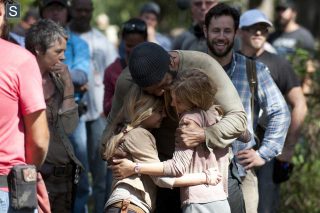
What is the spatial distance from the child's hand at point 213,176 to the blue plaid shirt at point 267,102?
110cm

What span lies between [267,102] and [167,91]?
1362 millimetres

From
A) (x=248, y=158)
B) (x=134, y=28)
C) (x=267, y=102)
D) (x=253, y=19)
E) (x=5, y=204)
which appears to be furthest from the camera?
(x=134, y=28)

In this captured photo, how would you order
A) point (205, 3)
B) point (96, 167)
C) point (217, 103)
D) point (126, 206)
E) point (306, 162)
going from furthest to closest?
point (306, 162), point (205, 3), point (96, 167), point (217, 103), point (126, 206)

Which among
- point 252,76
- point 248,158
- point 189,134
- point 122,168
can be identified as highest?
point 252,76

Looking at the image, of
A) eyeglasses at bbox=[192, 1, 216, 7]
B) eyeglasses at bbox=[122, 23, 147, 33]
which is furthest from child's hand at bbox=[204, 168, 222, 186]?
eyeglasses at bbox=[192, 1, 216, 7]

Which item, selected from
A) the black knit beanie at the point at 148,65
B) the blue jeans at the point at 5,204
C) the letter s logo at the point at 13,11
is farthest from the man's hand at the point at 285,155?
the blue jeans at the point at 5,204

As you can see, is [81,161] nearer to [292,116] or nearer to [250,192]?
[292,116]

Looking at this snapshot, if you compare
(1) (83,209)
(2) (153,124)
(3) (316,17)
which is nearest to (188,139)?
(2) (153,124)

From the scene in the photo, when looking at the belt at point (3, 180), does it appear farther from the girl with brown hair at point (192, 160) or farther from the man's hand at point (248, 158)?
the man's hand at point (248, 158)

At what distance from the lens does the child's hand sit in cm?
545

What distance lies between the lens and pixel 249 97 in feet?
21.6

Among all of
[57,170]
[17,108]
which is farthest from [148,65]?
[57,170]

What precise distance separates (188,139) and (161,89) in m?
0.35

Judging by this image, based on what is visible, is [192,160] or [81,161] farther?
[81,161]
